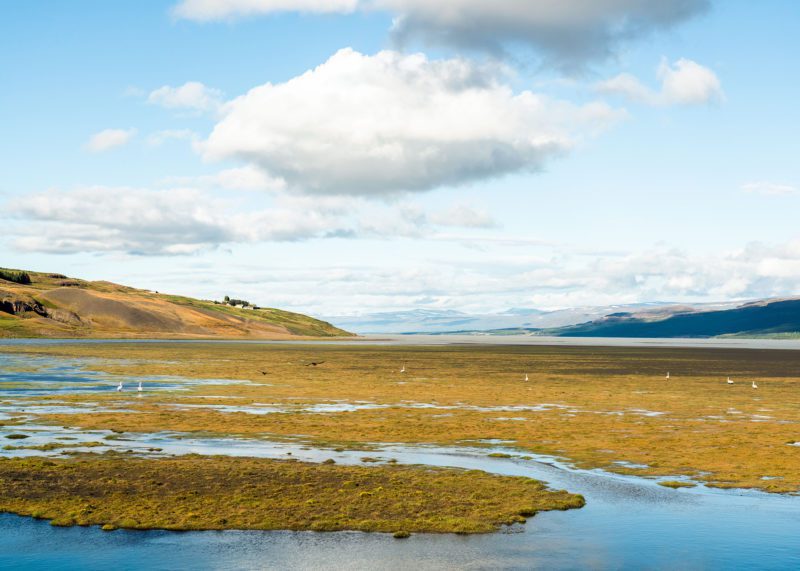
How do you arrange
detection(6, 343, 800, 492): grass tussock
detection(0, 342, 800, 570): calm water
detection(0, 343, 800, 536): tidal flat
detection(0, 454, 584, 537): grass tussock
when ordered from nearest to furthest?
detection(0, 342, 800, 570): calm water → detection(0, 454, 584, 537): grass tussock → detection(0, 343, 800, 536): tidal flat → detection(6, 343, 800, 492): grass tussock

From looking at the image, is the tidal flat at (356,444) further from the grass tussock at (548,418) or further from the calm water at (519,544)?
the calm water at (519,544)

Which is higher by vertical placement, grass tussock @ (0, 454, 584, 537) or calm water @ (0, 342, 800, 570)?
grass tussock @ (0, 454, 584, 537)

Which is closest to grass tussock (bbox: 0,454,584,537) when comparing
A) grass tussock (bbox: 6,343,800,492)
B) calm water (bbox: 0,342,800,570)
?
calm water (bbox: 0,342,800,570)

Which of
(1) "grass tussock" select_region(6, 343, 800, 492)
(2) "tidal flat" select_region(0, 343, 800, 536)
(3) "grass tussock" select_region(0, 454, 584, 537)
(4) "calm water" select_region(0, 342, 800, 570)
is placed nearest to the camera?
(4) "calm water" select_region(0, 342, 800, 570)

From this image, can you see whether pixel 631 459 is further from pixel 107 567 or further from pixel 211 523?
pixel 107 567

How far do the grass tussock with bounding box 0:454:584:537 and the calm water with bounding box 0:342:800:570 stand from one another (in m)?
0.99

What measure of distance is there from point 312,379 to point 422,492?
62635 millimetres

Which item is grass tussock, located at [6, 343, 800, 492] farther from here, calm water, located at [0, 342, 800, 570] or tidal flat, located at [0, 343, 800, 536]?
calm water, located at [0, 342, 800, 570]

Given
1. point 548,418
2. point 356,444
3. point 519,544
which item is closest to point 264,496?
point 519,544

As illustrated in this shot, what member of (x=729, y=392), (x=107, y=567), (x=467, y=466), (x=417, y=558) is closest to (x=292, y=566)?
(x=417, y=558)

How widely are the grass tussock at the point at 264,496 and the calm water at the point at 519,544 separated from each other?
986 mm

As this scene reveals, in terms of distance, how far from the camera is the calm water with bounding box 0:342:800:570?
22.4 meters

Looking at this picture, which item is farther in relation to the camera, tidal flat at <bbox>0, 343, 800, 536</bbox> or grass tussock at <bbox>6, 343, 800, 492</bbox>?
grass tussock at <bbox>6, 343, 800, 492</bbox>

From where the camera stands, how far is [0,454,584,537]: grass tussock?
26391 millimetres
